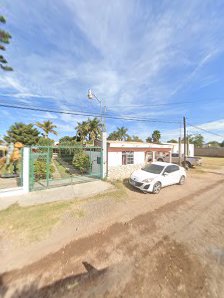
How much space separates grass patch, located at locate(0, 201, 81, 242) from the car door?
5483 mm

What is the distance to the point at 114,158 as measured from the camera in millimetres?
16875

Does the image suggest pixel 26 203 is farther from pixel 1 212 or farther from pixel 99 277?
pixel 99 277

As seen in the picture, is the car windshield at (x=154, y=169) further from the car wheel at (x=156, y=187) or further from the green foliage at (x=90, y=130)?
the green foliage at (x=90, y=130)

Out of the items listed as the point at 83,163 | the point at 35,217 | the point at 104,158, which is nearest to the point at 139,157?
the point at 83,163

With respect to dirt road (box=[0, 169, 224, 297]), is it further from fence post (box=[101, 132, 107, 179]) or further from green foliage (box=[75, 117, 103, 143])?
green foliage (box=[75, 117, 103, 143])

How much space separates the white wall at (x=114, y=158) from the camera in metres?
16.7

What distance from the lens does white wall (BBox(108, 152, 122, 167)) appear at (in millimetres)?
16691

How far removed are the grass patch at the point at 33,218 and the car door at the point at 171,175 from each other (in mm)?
5483

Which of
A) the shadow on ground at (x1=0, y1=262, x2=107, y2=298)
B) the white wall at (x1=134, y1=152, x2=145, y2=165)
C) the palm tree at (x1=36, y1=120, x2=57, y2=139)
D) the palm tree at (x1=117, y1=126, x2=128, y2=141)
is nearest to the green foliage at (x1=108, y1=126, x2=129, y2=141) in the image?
the palm tree at (x1=117, y1=126, x2=128, y2=141)

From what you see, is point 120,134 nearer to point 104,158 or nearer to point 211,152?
point 211,152

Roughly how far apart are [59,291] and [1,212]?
4415 millimetres

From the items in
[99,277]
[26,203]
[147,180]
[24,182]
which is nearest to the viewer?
[99,277]

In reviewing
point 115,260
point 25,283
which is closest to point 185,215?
point 115,260

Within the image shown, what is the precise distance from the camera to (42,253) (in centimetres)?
400
